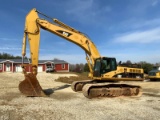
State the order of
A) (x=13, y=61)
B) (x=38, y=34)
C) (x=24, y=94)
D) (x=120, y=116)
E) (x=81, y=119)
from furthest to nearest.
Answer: (x=13, y=61), (x=38, y=34), (x=24, y=94), (x=120, y=116), (x=81, y=119)

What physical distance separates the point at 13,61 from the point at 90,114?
44147mm

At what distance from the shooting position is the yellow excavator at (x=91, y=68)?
14.2m

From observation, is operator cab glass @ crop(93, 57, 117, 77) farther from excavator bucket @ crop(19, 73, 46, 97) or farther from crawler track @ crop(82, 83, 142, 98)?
excavator bucket @ crop(19, 73, 46, 97)

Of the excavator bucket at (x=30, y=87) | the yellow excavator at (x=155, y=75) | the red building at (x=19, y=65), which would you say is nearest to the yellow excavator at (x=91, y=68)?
the excavator bucket at (x=30, y=87)

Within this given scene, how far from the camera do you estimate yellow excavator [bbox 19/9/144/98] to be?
14207 millimetres

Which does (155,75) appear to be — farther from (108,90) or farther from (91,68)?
(108,90)

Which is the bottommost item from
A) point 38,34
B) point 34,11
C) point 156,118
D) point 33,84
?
point 156,118

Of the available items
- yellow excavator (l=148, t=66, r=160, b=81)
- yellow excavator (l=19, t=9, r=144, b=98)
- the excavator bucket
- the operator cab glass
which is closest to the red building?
yellow excavator (l=148, t=66, r=160, b=81)

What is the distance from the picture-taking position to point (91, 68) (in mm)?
17188

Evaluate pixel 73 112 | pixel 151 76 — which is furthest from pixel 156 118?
pixel 151 76

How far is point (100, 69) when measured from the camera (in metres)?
16.3

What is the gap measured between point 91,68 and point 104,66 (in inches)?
46.3

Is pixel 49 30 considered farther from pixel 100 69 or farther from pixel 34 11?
pixel 100 69

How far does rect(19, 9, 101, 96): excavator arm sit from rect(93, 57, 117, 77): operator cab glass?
0.66 metres
